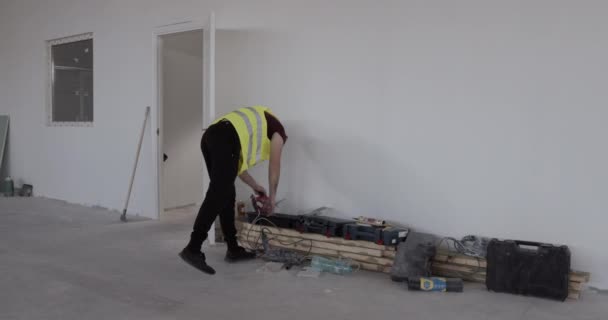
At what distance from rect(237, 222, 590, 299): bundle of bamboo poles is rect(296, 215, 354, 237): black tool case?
36 mm

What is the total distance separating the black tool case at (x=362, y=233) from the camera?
3164mm

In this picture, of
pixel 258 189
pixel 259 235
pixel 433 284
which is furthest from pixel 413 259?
pixel 259 235

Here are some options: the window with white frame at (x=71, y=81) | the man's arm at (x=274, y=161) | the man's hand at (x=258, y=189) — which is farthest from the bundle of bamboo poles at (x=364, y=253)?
the window with white frame at (x=71, y=81)

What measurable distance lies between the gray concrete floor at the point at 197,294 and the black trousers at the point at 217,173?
33 cm

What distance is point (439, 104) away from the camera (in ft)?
10.6

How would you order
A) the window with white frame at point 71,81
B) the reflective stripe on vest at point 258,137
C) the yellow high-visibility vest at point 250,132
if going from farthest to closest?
the window with white frame at point 71,81 → the reflective stripe on vest at point 258,137 → the yellow high-visibility vest at point 250,132

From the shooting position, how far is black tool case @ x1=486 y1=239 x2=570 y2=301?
2.64 m

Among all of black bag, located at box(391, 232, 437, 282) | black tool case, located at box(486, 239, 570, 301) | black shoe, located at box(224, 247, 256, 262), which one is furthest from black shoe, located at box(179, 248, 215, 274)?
black tool case, located at box(486, 239, 570, 301)

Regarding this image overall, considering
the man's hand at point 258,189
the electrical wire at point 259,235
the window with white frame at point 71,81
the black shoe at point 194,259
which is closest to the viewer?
the black shoe at point 194,259

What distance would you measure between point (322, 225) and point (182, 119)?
9.94ft

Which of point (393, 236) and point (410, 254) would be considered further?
point (393, 236)

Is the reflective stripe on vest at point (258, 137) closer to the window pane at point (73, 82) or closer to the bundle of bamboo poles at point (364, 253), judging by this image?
the bundle of bamboo poles at point (364, 253)

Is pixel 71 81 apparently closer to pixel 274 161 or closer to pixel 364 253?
pixel 274 161

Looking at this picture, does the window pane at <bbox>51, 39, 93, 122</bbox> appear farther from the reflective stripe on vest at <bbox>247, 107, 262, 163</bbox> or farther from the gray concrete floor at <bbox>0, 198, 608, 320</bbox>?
the reflective stripe on vest at <bbox>247, 107, 262, 163</bbox>
